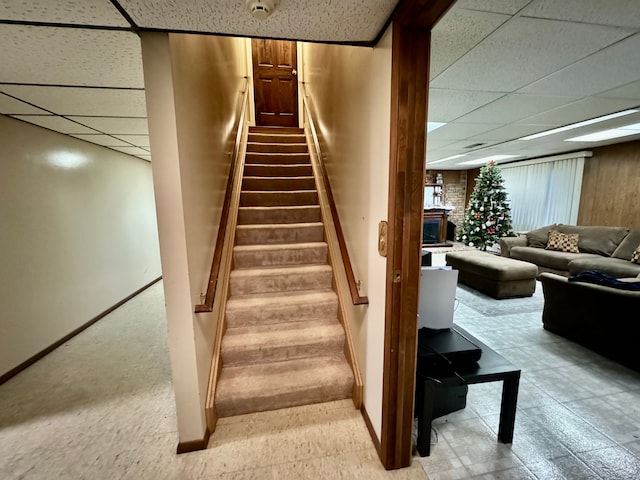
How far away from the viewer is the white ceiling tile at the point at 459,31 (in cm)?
125

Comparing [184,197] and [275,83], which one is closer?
[184,197]

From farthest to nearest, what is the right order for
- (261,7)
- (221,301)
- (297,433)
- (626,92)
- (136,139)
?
1. (136,139)
2. (626,92)
3. (221,301)
4. (297,433)
5. (261,7)

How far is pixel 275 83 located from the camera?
5066 mm

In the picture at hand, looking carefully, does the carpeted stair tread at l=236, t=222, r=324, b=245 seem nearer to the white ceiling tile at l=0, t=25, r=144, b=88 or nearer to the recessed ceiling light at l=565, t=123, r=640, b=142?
the white ceiling tile at l=0, t=25, r=144, b=88

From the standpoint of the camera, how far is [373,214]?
1.46m

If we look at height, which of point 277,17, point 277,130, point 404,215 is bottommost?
point 404,215

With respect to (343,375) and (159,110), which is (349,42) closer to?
(159,110)

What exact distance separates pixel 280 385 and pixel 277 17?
6.51 ft

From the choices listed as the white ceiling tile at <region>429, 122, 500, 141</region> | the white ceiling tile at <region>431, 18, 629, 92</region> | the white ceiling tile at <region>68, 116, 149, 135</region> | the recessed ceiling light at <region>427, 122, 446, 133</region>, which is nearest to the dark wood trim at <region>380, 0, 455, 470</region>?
the white ceiling tile at <region>431, 18, 629, 92</region>

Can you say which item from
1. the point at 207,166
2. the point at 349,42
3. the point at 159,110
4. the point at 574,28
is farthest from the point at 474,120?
the point at 159,110

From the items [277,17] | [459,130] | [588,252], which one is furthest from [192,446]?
[588,252]

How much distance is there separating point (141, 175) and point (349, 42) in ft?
13.0

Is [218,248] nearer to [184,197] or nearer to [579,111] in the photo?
Answer: [184,197]

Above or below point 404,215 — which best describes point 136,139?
above
